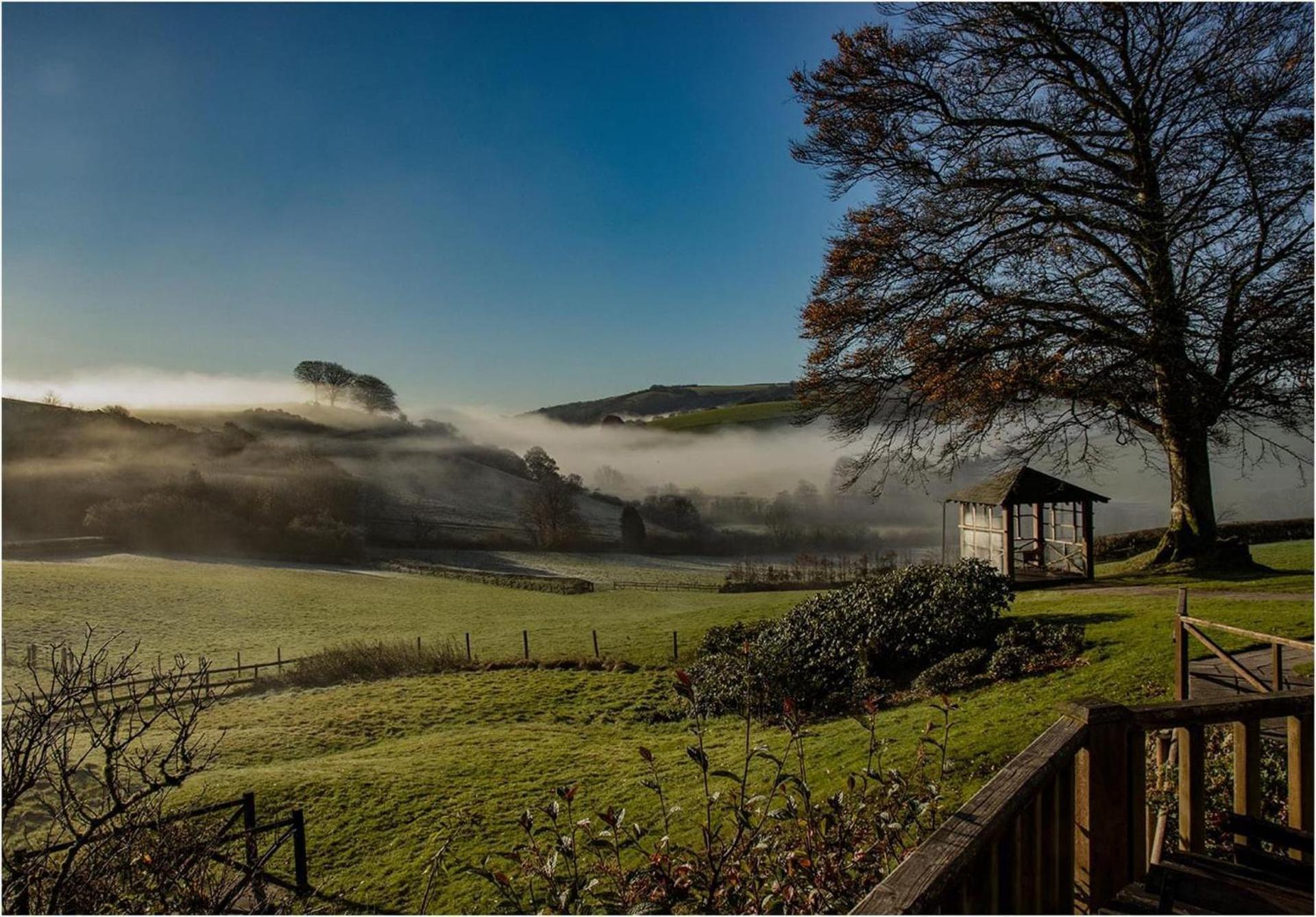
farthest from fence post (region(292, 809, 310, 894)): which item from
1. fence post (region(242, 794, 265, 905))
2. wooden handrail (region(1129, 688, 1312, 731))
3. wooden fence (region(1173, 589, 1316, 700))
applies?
wooden fence (region(1173, 589, 1316, 700))

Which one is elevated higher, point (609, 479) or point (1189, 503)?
point (609, 479)

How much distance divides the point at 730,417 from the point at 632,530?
1144mm

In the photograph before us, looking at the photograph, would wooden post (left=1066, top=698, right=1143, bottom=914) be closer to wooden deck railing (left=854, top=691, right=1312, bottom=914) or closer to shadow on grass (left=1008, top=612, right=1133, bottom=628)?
wooden deck railing (left=854, top=691, right=1312, bottom=914)

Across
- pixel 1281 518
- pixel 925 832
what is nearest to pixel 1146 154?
pixel 1281 518

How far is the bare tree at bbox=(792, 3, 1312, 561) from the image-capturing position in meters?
4.17

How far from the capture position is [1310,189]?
13.1 feet

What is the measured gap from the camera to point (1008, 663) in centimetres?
484

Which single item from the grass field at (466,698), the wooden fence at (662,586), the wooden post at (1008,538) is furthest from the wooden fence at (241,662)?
the wooden post at (1008,538)

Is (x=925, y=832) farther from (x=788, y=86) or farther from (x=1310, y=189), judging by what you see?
(x=788, y=86)

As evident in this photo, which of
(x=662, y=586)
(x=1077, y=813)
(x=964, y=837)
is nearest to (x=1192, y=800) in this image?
(x=1077, y=813)

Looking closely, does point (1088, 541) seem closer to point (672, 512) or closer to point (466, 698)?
point (672, 512)

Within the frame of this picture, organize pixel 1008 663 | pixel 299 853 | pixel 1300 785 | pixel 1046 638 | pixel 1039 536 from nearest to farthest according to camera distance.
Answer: pixel 1300 785, pixel 299 853, pixel 1008 663, pixel 1046 638, pixel 1039 536

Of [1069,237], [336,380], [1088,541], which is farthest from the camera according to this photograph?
[1088,541]

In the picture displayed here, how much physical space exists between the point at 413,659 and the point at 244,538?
147 cm
